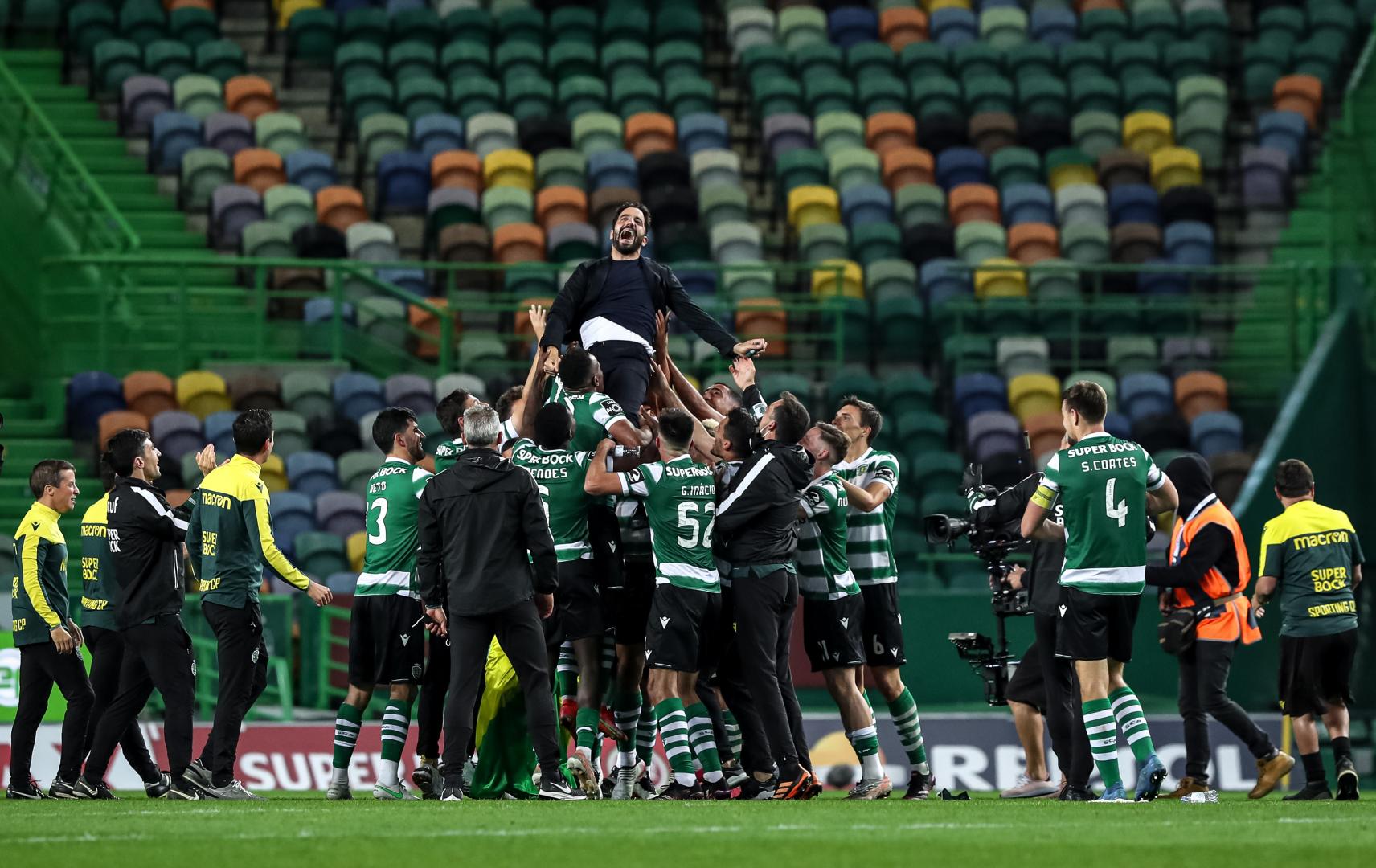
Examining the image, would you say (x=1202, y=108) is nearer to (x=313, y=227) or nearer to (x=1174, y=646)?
(x=313, y=227)

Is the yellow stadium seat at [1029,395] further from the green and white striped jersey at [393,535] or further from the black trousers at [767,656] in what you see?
the green and white striped jersey at [393,535]

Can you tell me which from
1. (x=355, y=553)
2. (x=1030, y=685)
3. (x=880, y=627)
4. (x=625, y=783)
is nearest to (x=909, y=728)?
(x=880, y=627)

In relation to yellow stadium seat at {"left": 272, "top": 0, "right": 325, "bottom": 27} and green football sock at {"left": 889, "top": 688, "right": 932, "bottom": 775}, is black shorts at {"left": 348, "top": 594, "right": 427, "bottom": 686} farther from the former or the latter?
yellow stadium seat at {"left": 272, "top": 0, "right": 325, "bottom": 27}

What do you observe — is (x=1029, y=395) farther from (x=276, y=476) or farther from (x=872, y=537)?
(x=872, y=537)

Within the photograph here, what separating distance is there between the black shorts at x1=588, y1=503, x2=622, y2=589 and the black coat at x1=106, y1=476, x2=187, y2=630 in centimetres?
224

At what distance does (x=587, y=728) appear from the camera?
10.9m

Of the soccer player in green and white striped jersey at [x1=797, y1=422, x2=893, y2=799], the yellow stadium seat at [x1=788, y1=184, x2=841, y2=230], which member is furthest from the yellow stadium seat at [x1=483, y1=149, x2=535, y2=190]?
the soccer player in green and white striped jersey at [x1=797, y1=422, x2=893, y2=799]

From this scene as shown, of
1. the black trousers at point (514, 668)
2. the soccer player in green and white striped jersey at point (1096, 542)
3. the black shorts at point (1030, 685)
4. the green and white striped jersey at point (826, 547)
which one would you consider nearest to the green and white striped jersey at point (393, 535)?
the black trousers at point (514, 668)

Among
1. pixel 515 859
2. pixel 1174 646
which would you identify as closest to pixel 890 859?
pixel 515 859

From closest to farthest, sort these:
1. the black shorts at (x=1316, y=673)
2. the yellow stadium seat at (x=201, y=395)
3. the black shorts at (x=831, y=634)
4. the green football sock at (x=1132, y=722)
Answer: the green football sock at (x=1132, y=722), the black shorts at (x=831, y=634), the black shorts at (x=1316, y=673), the yellow stadium seat at (x=201, y=395)

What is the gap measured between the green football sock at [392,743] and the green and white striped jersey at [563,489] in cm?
129

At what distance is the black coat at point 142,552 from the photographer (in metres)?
11.1

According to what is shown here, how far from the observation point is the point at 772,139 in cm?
2238

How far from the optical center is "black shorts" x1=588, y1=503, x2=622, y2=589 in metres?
11.1
